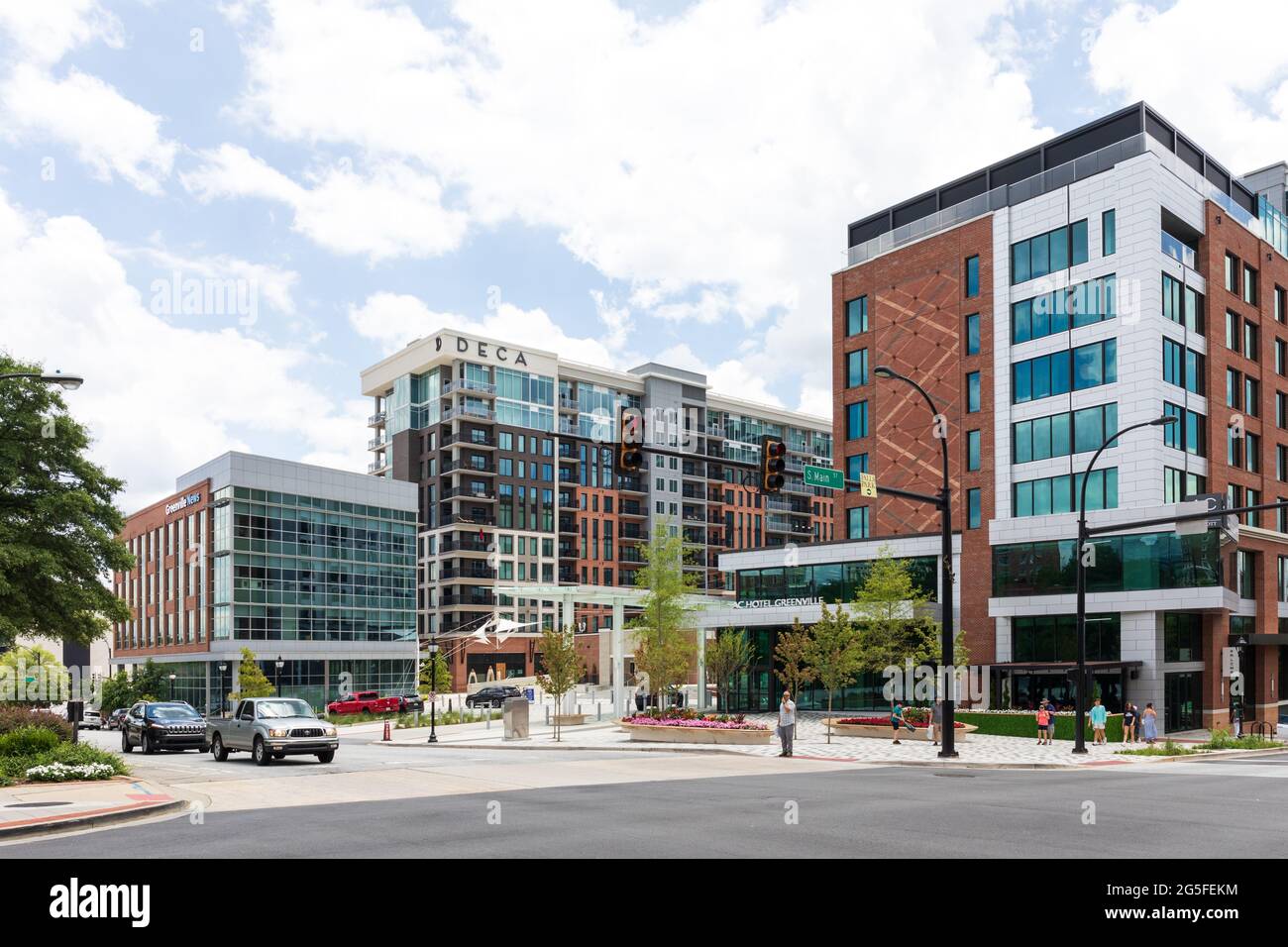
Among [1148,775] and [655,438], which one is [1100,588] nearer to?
[1148,775]

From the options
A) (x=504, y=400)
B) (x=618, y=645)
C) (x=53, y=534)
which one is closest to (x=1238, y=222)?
(x=618, y=645)

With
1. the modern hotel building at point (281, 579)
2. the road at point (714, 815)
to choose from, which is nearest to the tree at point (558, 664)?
the road at point (714, 815)

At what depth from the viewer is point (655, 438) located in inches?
5389

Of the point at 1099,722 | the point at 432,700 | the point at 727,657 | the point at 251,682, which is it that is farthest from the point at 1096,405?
the point at 251,682

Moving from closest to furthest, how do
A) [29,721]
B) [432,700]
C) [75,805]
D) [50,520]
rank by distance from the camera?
[75,805], [29,721], [50,520], [432,700]

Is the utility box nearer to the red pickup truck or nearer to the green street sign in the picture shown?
the green street sign

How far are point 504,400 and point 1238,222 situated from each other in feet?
258

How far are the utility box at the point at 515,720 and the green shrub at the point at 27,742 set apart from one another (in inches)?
816

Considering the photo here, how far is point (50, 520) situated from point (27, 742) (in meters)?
12.1

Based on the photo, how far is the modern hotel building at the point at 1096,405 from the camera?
Result: 5044cm

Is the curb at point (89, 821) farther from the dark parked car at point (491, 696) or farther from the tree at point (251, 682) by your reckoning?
the dark parked car at point (491, 696)

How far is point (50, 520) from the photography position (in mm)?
34688

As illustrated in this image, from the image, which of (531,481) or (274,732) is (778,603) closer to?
(274,732)

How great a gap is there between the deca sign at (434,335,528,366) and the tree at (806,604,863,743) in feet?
261
